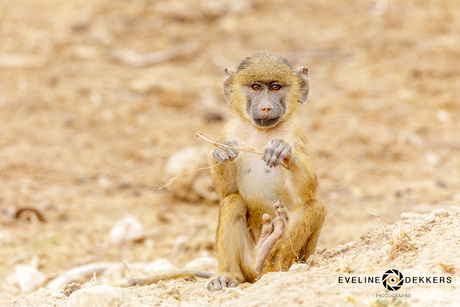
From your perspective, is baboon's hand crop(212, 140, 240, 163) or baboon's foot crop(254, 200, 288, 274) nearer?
baboon's foot crop(254, 200, 288, 274)

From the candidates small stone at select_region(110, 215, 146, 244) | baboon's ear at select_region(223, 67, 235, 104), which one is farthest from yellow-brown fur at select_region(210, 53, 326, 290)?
small stone at select_region(110, 215, 146, 244)

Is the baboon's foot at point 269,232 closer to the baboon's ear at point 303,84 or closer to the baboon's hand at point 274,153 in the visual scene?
the baboon's hand at point 274,153

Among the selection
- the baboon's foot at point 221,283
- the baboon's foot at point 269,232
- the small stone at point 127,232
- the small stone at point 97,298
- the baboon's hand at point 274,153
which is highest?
the small stone at point 127,232

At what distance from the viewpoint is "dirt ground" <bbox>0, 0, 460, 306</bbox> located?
5.35 meters

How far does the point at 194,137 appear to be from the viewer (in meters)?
12.6

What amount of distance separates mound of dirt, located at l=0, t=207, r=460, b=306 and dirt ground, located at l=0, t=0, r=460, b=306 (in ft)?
0.05

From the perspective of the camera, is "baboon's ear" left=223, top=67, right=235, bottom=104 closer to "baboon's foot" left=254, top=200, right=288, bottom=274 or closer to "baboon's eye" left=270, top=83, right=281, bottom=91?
"baboon's eye" left=270, top=83, right=281, bottom=91

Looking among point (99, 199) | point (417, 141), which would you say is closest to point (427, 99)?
point (417, 141)

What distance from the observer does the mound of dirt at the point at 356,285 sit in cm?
426

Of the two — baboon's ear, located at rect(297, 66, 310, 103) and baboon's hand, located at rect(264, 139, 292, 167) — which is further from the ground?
baboon's ear, located at rect(297, 66, 310, 103)

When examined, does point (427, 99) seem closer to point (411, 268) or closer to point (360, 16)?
point (360, 16)

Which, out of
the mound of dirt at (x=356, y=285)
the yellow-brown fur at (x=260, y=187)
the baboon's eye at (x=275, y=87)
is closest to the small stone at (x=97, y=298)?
the mound of dirt at (x=356, y=285)

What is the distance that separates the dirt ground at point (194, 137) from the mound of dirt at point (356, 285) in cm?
2

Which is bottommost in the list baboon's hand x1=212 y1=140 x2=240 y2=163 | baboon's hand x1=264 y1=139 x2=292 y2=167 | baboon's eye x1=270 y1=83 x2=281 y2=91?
baboon's hand x1=264 y1=139 x2=292 y2=167
